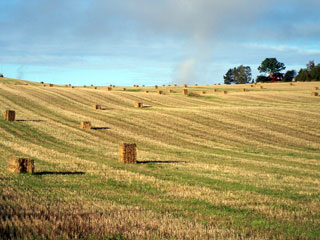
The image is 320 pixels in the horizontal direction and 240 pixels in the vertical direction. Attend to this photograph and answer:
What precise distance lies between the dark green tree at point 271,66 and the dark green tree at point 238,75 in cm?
2239

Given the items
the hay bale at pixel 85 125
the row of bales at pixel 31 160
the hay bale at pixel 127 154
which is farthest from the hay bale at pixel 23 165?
the hay bale at pixel 85 125

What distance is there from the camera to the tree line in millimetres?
99037

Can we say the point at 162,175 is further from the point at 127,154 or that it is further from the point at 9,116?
the point at 9,116

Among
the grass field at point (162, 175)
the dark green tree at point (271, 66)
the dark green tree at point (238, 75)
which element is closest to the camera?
the grass field at point (162, 175)

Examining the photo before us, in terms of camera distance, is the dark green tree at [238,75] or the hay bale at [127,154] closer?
the hay bale at [127,154]

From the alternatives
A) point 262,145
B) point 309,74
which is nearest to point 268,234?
point 262,145

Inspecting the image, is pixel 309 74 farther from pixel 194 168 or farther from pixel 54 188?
pixel 54 188

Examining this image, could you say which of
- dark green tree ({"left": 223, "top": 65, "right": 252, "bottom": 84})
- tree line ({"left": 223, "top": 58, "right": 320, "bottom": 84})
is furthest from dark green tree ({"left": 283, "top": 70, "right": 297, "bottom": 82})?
dark green tree ({"left": 223, "top": 65, "right": 252, "bottom": 84})

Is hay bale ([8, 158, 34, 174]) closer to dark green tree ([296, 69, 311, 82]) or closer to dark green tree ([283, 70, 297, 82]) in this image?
dark green tree ([296, 69, 311, 82])

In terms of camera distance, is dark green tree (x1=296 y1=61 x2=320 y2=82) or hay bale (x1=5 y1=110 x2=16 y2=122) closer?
hay bale (x1=5 y1=110 x2=16 y2=122)

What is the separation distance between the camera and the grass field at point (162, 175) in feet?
24.4

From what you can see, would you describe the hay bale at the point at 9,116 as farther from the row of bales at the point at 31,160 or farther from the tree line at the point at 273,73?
the tree line at the point at 273,73

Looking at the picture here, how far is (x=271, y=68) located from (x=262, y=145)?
106m

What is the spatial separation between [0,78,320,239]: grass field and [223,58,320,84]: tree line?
6442cm
